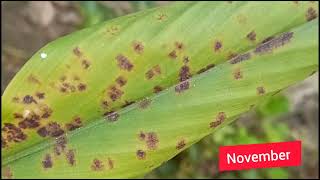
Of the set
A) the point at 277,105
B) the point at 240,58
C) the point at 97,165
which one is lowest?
the point at 97,165

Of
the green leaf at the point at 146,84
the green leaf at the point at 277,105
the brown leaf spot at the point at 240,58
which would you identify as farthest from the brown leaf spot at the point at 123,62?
the green leaf at the point at 277,105

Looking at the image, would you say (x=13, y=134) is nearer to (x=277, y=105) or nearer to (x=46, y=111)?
(x=46, y=111)

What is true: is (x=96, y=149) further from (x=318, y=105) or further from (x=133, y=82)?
(x=318, y=105)

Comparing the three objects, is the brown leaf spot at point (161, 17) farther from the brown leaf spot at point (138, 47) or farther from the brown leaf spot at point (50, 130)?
the brown leaf spot at point (50, 130)

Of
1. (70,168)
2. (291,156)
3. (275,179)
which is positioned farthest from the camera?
(275,179)

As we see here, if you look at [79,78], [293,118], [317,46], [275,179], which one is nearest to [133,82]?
[79,78]

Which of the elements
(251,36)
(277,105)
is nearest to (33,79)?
(251,36)
